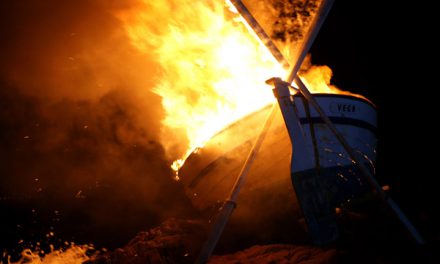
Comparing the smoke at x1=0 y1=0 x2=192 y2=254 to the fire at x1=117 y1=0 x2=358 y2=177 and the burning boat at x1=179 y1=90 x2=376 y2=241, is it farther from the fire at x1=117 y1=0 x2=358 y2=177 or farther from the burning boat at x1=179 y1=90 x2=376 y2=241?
the burning boat at x1=179 y1=90 x2=376 y2=241

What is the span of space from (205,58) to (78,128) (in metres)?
6.13

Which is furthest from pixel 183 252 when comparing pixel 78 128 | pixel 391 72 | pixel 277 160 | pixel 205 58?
pixel 391 72

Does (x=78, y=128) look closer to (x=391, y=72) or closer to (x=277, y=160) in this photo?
(x=277, y=160)

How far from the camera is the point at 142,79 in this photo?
32.8ft

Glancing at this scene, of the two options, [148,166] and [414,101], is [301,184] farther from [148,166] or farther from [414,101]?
[148,166]

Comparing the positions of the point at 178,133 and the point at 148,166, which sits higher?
the point at 178,133

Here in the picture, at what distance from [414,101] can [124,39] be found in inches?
355

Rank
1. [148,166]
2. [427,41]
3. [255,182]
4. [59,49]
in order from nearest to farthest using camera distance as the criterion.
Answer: [255,182]
[59,49]
[427,41]
[148,166]

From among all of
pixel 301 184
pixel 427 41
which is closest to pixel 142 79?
pixel 301 184

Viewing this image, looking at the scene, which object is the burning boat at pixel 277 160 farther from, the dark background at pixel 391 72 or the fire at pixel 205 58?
the dark background at pixel 391 72

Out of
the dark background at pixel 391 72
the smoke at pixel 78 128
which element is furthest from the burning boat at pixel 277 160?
the smoke at pixel 78 128

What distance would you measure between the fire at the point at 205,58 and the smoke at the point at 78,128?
1.83 feet

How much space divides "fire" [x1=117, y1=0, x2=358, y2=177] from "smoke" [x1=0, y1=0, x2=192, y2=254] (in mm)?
558

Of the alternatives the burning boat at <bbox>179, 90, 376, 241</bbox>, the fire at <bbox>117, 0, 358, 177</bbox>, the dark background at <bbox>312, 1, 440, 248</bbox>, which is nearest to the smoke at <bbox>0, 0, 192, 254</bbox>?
the fire at <bbox>117, 0, 358, 177</bbox>
